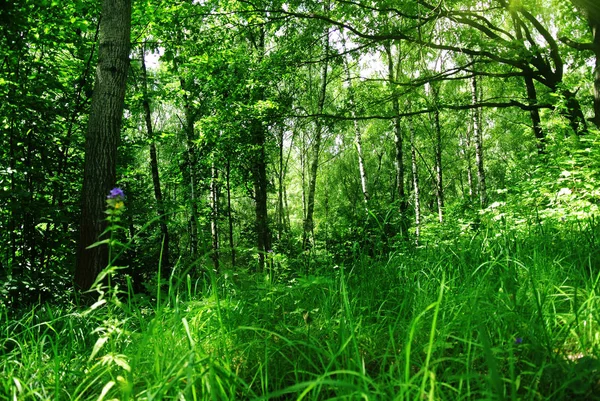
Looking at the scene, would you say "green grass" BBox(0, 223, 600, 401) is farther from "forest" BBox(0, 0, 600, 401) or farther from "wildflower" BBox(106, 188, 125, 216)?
"wildflower" BBox(106, 188, 125, 216)

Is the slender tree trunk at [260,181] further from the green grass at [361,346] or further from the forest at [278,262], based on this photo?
the green grass at [361,346]

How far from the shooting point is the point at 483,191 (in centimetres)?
1251

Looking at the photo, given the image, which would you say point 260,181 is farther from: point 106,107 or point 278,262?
point 106,107

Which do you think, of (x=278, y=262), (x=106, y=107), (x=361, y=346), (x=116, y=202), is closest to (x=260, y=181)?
(x=278, y=262)

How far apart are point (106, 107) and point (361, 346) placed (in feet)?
13.2

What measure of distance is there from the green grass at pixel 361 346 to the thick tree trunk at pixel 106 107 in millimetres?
1996

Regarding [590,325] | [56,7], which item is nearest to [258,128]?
[56,7]

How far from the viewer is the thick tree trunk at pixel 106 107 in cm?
398

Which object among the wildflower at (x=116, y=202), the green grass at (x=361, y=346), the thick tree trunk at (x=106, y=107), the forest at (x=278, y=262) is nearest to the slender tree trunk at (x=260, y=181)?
the forest at (x=278, y=262)

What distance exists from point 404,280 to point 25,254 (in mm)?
4601

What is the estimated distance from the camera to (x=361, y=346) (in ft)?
4.82

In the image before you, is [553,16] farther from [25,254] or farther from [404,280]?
[25,254]

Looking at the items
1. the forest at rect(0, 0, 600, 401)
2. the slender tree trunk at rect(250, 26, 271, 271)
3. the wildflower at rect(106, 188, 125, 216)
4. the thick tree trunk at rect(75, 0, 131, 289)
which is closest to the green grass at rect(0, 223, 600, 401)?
the forest at rect(0, 0, 600, 401)

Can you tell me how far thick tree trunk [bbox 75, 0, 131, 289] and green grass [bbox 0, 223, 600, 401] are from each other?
2.00 meters
